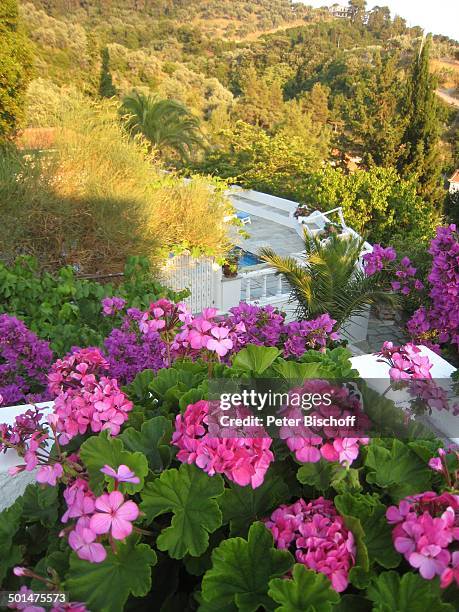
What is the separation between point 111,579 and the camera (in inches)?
33.9

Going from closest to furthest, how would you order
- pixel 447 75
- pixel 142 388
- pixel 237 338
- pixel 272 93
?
1. pixel 142 388
2. pixel 237 338
3. pixel 272 93
4. pixel 447 75

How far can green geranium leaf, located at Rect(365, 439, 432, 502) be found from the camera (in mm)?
986

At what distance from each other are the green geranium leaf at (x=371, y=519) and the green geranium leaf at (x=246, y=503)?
0.16 meters

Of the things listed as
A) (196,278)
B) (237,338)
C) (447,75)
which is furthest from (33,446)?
(447,75)

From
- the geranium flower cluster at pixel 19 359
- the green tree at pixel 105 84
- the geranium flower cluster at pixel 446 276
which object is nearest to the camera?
the geranium flower cluster at pixel 19 359

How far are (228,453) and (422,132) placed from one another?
1815cm

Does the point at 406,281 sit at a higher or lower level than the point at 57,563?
lower

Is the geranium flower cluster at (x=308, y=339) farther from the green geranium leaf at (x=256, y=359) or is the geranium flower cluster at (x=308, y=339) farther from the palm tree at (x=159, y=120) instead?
the palm tree at (x=159, y=120)

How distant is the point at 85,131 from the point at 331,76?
35377 millimetres

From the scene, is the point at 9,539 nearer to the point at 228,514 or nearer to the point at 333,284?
the point at 228,514

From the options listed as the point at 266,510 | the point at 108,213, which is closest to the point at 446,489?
the point at 266,510

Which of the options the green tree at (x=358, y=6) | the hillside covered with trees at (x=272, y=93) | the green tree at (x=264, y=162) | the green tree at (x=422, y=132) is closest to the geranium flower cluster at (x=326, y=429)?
the hillside covered with trees at (x=272, y=93)

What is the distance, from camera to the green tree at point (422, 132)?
54.4 ft

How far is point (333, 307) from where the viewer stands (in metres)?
5.16
